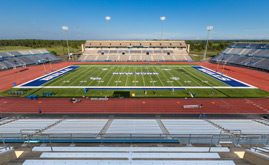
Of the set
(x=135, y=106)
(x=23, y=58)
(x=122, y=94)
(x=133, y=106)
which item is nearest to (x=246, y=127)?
(x=135, y=106)

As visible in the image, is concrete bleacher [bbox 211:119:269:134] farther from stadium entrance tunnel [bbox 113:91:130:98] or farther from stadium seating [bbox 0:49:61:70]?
stadium seating [bbox 0:49:61:70]

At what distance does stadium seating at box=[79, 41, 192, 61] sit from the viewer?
7169cm

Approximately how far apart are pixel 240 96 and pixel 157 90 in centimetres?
1426

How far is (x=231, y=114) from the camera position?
20.2 m

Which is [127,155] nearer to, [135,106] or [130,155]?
[130,155]

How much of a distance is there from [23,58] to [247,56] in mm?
84996

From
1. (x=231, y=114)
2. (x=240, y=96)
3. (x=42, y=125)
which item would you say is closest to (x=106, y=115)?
(x=42, y=125)

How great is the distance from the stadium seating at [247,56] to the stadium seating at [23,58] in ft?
236

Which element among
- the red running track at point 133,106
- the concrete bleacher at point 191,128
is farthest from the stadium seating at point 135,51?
the concrete bleacher at point 191,128

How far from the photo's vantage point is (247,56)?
190 ft

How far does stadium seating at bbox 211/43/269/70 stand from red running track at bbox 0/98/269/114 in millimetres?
33202

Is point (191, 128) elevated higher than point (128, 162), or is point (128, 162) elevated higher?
point (128, 162)

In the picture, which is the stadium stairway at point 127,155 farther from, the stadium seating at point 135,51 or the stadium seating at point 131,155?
the stadium seating at point 135,51

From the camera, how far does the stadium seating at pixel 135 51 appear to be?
71688 millimetres
